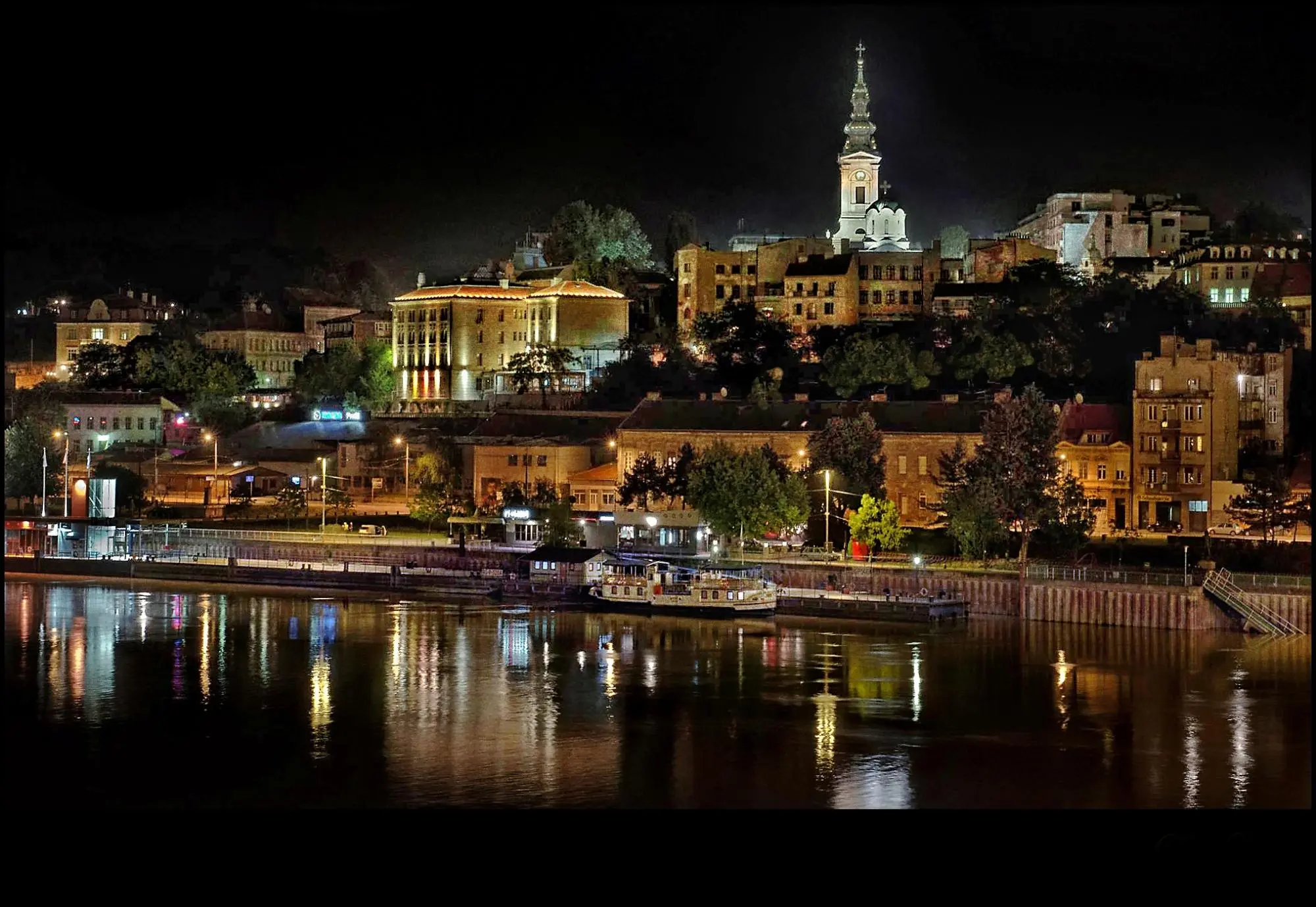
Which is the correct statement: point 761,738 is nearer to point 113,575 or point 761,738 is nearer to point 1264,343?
point 113,575

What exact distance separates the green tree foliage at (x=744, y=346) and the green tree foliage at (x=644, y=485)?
469 centimetres

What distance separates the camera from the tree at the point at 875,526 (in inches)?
981

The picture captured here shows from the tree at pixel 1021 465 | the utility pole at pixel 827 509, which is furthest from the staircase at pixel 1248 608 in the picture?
the utility pole at pixel 827 509

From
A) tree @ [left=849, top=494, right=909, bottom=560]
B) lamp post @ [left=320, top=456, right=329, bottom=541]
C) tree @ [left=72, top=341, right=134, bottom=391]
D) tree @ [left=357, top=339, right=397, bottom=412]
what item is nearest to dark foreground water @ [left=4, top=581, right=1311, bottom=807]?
tree @ [left=849, top=494, right=909, bottom=560]

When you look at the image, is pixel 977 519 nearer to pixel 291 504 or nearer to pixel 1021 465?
pixel 1021 465

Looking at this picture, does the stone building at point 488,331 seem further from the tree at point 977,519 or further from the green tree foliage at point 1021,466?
the tree at point 977,519

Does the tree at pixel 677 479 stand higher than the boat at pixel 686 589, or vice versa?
the tree at pixel 677 479

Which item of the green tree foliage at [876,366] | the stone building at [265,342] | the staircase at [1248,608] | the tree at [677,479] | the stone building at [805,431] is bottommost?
the staircase at [1248,608]

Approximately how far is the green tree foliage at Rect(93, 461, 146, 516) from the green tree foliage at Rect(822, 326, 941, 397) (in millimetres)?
10729

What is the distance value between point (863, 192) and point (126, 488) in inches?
666

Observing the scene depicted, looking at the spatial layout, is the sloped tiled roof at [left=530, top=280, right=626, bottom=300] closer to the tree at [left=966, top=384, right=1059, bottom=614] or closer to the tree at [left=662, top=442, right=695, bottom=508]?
the tree at [left=662, top=442, right=695, bottom=508]

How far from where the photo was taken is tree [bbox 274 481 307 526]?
30859 mm

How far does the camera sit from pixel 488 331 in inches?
1532

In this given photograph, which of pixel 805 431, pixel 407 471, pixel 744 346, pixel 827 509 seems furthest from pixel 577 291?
pixel 827 509
